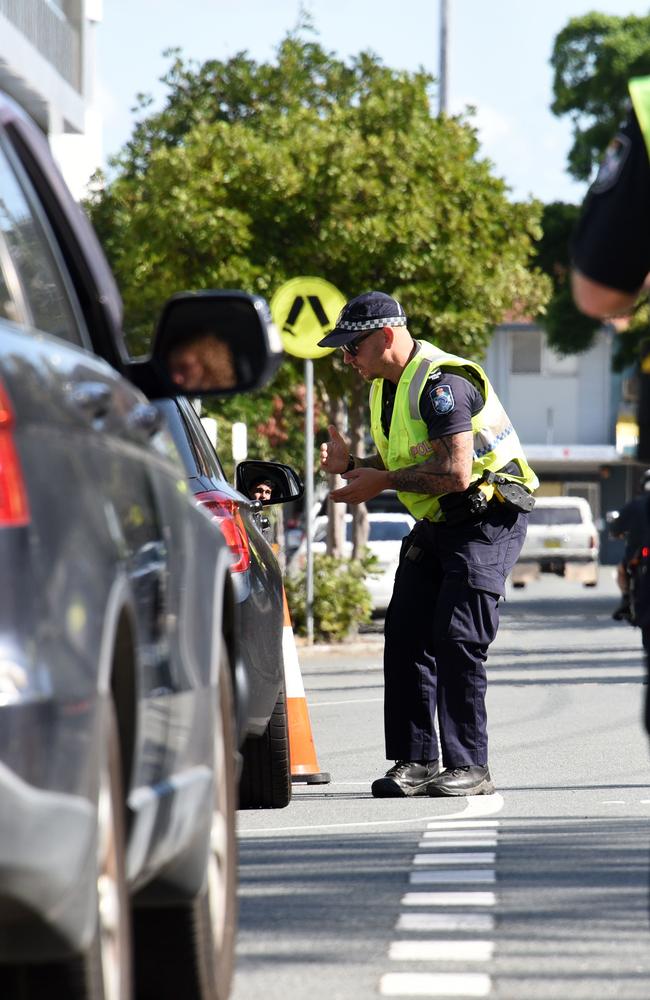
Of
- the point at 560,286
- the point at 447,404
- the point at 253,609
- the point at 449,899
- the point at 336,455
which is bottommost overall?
the point at 449,899

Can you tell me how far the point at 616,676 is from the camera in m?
17.2

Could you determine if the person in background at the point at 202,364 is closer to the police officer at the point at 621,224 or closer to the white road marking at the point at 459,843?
the police officer at the point at 621,224

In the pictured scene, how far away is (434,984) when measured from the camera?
5000mm

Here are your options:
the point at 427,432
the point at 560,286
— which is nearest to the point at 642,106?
the point at 427,432

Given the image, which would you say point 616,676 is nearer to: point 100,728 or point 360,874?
point 360,874

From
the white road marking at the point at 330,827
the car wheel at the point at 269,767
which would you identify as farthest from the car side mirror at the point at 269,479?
the white road marking at the point at 330,827

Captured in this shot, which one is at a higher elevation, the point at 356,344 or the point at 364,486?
the point at 356,344

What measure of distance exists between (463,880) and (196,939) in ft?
7.36

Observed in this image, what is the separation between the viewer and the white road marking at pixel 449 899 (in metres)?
6.10

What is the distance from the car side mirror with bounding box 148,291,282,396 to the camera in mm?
4398

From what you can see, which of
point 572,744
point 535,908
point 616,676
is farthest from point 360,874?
point 616,676

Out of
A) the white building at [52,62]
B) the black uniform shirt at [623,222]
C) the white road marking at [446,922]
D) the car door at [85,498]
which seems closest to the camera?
the car door at [85,498]

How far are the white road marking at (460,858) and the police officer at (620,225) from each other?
313 cm

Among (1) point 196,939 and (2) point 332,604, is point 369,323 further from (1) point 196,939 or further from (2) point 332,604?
(2) point 332,604
